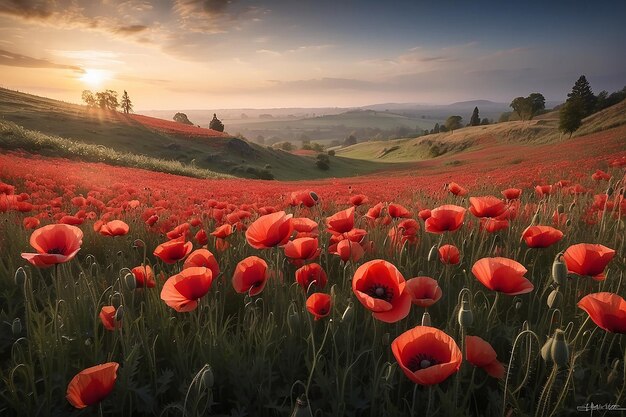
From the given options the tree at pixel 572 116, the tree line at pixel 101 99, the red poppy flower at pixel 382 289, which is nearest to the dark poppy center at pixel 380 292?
the red poppy flower at pixel 382 289

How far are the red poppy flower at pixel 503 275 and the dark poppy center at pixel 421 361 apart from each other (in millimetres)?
468

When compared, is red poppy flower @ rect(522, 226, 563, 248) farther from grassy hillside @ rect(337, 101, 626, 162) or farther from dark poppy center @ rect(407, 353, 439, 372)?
grassy hillside @ rect(337, 101, 626, 162)

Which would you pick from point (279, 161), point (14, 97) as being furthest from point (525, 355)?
point (14, 97)

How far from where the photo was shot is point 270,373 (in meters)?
1.64

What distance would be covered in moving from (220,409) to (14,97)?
199 feet

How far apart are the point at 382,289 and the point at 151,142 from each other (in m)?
41.2

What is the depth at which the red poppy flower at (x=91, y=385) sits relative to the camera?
1.16 metres

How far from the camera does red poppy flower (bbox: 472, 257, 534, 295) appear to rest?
1.56 metres

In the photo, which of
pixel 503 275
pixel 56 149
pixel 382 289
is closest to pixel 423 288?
pixel 382 289

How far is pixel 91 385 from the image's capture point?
118cm

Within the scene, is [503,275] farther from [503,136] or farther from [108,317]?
[503,136]

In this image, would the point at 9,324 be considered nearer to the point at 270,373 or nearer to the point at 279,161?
the point at 270,373

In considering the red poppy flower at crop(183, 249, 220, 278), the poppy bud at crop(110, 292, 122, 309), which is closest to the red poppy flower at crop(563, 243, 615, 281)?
the red poppy flower at crop(183, 249, 220, 278)

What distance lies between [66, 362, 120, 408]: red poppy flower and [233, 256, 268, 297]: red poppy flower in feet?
2.42
